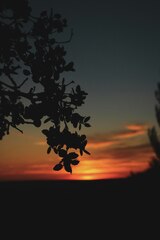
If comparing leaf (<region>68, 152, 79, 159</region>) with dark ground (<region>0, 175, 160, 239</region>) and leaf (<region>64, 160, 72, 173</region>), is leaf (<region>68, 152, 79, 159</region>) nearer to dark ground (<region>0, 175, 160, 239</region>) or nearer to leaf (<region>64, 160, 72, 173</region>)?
leaf (<region>64, 160, 72, 173</region>)

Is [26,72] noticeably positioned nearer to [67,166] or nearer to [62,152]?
[62,152]

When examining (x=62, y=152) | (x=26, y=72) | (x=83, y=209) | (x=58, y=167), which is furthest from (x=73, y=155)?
(x=83, y=209)

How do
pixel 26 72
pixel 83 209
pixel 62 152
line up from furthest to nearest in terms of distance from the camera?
pixel 83 209 < pixel 26 72 < pixel 62 152

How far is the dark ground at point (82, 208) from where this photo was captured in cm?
1034

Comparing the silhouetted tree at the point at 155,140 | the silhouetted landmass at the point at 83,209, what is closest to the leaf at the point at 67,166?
the silhouetted landmass at the point at 83,209

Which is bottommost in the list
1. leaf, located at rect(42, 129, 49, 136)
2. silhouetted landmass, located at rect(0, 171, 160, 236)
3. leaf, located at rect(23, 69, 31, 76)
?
silhouetted landmass, located at rect(0, 171, 160, 236)

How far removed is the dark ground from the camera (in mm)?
10344

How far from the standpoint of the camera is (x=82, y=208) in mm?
11281

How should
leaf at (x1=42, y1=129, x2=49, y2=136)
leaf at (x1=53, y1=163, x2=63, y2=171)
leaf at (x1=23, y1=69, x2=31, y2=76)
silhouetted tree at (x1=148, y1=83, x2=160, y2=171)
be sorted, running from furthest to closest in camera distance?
silhouetted tree at (x1=148, y1=83, x2=160, y2=171) → leaf at (x1=23, y1=69, x2=31, y2=76) → leaf at (x1=42, y1=129, x2=49, y2=136) → leaf at (x1=53, y1=163, x2=63, y2=171)

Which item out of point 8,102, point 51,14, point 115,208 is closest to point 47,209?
point 115,208

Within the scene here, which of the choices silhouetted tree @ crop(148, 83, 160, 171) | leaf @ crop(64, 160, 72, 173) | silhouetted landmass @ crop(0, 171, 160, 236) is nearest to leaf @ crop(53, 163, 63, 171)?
leaf @ crop(64, 160, 72, 173)

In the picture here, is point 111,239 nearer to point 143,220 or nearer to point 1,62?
point 143,220

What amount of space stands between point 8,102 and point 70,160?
5.14ft

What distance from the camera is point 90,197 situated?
1185cm
